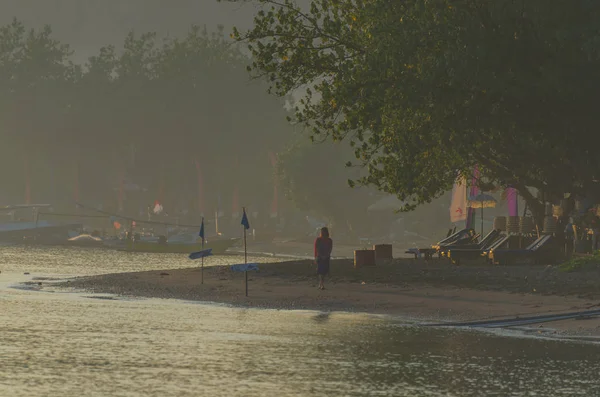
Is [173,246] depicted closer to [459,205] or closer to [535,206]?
[459,205]

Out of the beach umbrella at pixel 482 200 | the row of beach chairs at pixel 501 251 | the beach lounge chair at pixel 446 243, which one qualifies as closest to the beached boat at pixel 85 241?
the beach umbrella at pixel 482 200

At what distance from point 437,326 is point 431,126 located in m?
8.17

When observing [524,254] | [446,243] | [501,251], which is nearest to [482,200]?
[446,243]

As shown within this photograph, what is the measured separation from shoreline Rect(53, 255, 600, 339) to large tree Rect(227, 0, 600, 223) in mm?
3269

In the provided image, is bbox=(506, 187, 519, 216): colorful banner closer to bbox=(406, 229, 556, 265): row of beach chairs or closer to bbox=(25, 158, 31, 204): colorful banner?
bbox=(406, 229, 556, 265): row of beach chairs

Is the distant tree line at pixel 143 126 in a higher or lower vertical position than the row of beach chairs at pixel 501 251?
higher

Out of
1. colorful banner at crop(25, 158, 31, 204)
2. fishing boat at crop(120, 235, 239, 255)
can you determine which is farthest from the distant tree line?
fishing boat at crop(120, 235, 239, 255)

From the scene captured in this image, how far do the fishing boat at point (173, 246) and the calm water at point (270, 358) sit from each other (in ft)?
220

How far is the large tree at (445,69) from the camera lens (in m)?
28.0

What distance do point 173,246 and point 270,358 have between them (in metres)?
80.4

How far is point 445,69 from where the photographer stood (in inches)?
1114

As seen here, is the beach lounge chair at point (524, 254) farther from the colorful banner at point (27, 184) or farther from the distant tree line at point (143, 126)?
the colorful banner at point (27, 184)

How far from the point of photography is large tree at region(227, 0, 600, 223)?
2800 centimetres

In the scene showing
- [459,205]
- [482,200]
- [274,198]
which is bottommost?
[482,200]
